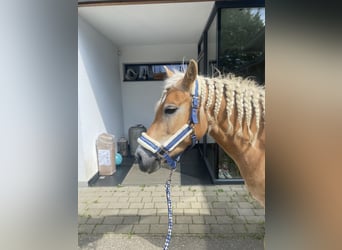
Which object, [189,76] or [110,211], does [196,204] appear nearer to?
[110,211]

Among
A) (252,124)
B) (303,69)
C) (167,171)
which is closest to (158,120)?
(252,124)

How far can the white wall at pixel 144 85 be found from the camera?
20.8 feet

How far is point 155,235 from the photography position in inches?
97.8

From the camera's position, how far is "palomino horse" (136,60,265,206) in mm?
1578

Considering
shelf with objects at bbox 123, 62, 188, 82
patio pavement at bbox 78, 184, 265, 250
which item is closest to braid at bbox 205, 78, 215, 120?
patio pavement at bbox 78, 184, 265, 250

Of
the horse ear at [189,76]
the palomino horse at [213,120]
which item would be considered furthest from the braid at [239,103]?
the horse ear at [189,76]

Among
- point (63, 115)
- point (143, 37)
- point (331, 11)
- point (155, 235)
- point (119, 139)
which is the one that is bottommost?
point (155, 235)

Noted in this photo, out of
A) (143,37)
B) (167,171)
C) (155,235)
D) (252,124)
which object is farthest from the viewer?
(143,37)

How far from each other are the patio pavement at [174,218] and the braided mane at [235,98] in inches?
51.3

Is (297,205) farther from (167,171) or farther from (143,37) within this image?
(143,37)

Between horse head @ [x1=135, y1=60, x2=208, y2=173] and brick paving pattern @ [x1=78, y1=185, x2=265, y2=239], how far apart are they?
1.21 metres

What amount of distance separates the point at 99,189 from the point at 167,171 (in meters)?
1.38

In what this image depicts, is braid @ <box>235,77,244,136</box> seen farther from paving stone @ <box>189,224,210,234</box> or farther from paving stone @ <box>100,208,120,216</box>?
paving stone @ <box>100,208,120,216</box>

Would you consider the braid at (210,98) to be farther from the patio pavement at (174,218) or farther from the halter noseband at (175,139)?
the patio pavement at (174,218)
